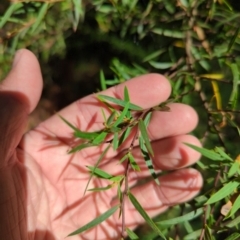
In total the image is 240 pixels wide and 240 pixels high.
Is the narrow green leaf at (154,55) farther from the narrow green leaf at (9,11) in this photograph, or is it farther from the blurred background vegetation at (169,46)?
the narrow green leaf at (9,11)

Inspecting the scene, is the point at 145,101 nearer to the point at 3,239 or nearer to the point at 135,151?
the point at 135,151

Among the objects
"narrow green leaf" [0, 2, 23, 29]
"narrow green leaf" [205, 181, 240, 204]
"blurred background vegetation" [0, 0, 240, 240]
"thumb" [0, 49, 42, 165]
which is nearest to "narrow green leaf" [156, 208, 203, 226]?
"blurred background vegetation" [0, 0, 240, 240]

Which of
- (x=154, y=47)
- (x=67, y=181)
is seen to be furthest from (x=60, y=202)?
(x=154, y=47)

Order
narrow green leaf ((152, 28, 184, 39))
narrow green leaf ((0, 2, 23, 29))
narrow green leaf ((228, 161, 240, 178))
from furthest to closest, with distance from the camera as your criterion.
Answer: narrow green leaf ((152, 28, 184, 39)) < narrow green leaf ((0, 2, 23, 29)) < narrow green leaf ((228, 161, 240, 178))

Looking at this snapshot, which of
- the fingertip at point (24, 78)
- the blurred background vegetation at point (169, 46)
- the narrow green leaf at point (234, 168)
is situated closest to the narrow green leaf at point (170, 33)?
the blurred background vegetation at point (169, 46)

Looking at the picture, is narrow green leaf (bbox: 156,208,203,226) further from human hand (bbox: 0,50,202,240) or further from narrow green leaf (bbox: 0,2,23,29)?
narrow green leaf (bbox: 0,2,23,29)

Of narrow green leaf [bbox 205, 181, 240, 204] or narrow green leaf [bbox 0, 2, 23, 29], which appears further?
narrow green leaf [bbox 0, 2, 23, 29]
